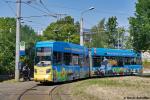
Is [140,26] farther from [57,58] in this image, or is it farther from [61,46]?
[57,58]

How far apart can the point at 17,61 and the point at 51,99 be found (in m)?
17.0

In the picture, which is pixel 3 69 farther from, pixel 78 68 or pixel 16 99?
pixel 16 99

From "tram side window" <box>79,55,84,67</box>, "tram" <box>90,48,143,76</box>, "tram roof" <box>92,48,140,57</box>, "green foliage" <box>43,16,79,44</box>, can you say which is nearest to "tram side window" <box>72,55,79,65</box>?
"tram side window" <box>79,55,84,67</box>

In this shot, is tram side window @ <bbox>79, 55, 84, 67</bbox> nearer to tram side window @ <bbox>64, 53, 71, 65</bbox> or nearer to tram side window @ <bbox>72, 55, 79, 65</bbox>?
tram side window @ <bbox>72, 55, 79, 65</bbox>

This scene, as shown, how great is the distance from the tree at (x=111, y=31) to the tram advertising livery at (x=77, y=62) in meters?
54.4

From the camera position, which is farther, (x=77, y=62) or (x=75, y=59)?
(x=77, y=62)

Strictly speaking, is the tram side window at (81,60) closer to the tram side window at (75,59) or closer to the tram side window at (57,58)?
the tram side window at (75,59)

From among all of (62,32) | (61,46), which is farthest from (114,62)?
(62,32)

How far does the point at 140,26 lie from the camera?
44.5 meters

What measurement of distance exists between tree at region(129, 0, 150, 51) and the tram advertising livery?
8.35 ft

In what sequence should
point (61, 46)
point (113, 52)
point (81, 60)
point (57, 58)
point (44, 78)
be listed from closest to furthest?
point (44, 78) < point (57, 58) < point (61, 46) < point (81, 60) < point (113, 52)

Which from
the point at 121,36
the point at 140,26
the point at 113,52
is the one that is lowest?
the point at 113,52

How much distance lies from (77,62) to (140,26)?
11.2 m

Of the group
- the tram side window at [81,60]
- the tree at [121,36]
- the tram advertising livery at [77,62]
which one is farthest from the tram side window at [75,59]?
the tree at [121,36]
